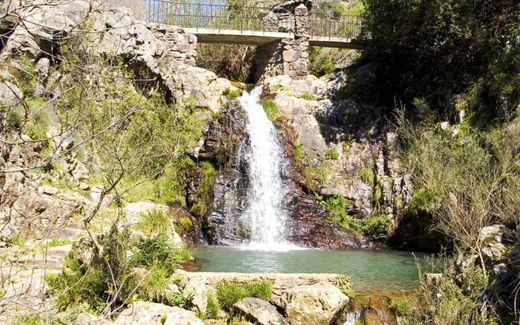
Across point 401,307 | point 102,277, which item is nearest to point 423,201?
point 401,307

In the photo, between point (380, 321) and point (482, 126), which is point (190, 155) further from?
point (380, 321)

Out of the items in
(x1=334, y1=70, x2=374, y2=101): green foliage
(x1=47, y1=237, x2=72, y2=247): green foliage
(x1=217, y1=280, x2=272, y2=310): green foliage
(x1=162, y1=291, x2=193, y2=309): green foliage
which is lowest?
(x1=217, y1=280, x2=272, y2=310): green foliage

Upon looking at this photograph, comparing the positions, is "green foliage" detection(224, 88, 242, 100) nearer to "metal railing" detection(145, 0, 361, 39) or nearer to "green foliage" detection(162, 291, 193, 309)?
"metal railing" detection(145, 0, 361, 39)

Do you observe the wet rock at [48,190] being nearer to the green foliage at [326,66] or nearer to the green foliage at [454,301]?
the green foliage at [454,301]

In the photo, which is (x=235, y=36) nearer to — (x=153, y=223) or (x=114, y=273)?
(x=153, y=223)

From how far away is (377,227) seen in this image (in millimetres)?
15320

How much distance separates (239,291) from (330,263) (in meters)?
4.74

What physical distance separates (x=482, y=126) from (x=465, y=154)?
69.3 inches

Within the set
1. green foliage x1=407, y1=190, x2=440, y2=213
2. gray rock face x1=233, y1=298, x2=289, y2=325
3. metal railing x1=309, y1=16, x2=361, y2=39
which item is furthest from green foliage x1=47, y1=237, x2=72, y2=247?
metal railing x1=309, y1=16, x2=361, y2=39

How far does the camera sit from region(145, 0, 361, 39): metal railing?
786 inches

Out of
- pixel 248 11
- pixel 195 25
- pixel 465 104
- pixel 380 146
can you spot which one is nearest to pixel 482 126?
pixel 465 104

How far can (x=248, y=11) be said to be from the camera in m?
23.9

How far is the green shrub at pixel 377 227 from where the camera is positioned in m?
15.2

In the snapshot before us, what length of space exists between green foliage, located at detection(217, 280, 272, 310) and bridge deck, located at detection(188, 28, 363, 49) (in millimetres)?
13253
